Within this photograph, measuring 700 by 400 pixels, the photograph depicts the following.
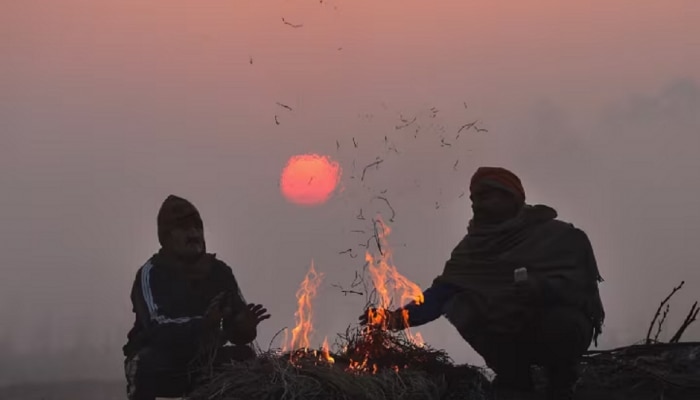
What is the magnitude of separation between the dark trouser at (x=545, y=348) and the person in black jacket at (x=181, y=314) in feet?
8.62

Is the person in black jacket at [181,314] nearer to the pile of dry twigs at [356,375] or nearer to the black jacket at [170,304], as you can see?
the black jacket at [170,304]

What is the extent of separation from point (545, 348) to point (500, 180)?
1798mm

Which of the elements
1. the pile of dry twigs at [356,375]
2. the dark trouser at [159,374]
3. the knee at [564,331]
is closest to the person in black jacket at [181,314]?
the dark trouser at [159,374]

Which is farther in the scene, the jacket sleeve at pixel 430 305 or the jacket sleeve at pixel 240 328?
the jacket sleeve at pixel 240 328

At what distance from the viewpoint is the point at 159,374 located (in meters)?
8.99

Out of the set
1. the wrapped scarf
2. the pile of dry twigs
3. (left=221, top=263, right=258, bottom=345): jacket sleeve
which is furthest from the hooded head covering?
the wrapped scarf

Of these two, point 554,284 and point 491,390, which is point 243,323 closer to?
point 491,390

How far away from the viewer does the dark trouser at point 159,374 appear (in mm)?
8977

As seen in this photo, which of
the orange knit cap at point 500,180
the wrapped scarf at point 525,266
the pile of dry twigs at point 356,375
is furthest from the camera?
the orange knit cap at point 500,180

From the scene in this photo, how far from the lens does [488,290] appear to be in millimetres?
8516

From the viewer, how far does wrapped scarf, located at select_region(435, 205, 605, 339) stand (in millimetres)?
8203

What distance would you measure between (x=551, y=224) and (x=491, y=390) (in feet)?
6.03

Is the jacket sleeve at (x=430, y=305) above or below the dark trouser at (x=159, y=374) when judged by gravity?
above

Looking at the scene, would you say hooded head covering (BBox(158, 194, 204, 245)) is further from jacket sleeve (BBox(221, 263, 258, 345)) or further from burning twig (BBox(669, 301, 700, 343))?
burning twig (BBox(669, 301, 700, 343))
